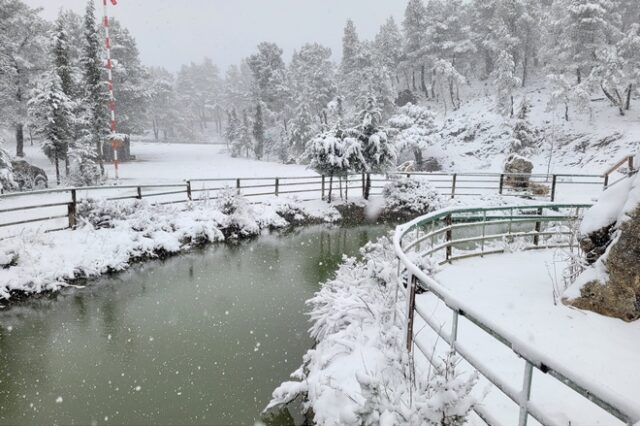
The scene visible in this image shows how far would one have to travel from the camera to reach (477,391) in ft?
11.8

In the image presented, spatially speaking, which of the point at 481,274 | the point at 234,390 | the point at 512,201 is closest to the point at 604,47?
the point at 512,201

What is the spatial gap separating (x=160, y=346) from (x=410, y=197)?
542 inches

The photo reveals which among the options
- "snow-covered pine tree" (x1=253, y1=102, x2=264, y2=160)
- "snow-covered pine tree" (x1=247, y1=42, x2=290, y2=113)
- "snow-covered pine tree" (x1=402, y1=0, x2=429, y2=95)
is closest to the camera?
"snow-covered pine tree" (x1=402, y1=0, x2=429, y2=95)

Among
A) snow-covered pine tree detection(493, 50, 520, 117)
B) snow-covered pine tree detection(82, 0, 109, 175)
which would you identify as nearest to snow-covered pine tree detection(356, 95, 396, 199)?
snow-covered pine tree detection(82, 0, 109, 175)

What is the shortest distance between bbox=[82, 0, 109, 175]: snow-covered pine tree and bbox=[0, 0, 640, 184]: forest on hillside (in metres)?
0.09

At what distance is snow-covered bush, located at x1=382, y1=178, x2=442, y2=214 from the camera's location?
18125mm

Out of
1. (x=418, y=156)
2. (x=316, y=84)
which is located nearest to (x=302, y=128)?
(x=316, y=84)

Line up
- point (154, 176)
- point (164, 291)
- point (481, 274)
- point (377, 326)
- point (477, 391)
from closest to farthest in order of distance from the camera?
1. point (477, 391)
2. point (377, 326)
3. point (481, 274)
4. point (164, 291)
5. point (154, 176)

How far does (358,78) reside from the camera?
146 feet

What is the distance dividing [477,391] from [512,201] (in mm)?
16845

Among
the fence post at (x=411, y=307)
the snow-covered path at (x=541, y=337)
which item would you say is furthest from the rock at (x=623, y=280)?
the fence post at (x=411, y=307)

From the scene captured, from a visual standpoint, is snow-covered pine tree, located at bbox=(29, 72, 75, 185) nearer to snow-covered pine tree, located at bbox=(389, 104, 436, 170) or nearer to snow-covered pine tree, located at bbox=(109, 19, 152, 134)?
snow-covered pine tree, located at bbox=(109, 19, 152, 134)

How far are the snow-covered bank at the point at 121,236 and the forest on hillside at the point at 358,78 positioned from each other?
470 cm

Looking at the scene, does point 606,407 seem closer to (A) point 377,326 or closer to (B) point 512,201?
(A) point 377,326
